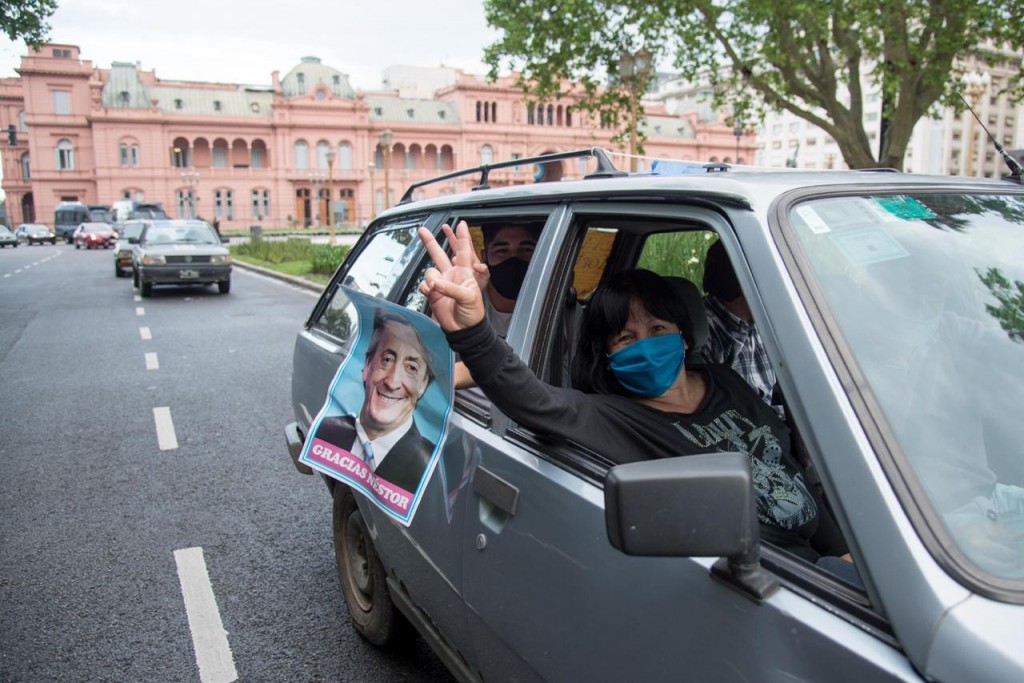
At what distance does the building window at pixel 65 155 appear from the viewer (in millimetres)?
79625

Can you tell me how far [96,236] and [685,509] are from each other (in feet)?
167

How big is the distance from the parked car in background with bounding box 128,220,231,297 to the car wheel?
1637cm

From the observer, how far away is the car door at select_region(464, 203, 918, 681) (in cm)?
132

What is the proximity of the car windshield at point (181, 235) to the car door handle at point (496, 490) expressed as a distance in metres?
19.0

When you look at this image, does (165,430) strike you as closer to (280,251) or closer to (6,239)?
(280,251)

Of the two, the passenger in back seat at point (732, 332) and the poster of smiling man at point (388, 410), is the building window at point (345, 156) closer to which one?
the passenger in back seat at point (732, 332)

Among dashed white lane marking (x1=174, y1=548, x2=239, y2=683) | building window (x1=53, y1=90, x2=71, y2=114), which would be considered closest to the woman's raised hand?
dashed white lane marking (x1=174, y1=548, x2=239, y2=683)

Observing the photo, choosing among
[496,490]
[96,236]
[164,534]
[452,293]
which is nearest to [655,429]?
[496,490]

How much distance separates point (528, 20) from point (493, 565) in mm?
18155

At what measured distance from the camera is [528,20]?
18.5m

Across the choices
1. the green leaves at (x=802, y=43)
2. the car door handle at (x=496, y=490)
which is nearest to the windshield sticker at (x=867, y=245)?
the car door handle at (x=496, y=490)

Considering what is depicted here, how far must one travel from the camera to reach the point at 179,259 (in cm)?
1847

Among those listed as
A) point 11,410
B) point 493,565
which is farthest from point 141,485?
point 493,565

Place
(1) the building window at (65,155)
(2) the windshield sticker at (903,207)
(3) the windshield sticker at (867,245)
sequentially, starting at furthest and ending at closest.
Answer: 1. (1) the building window at (65,155)
2. (2) the windshield sticker at (903,207)
3. (3) the windshield sticker at (867,245)
